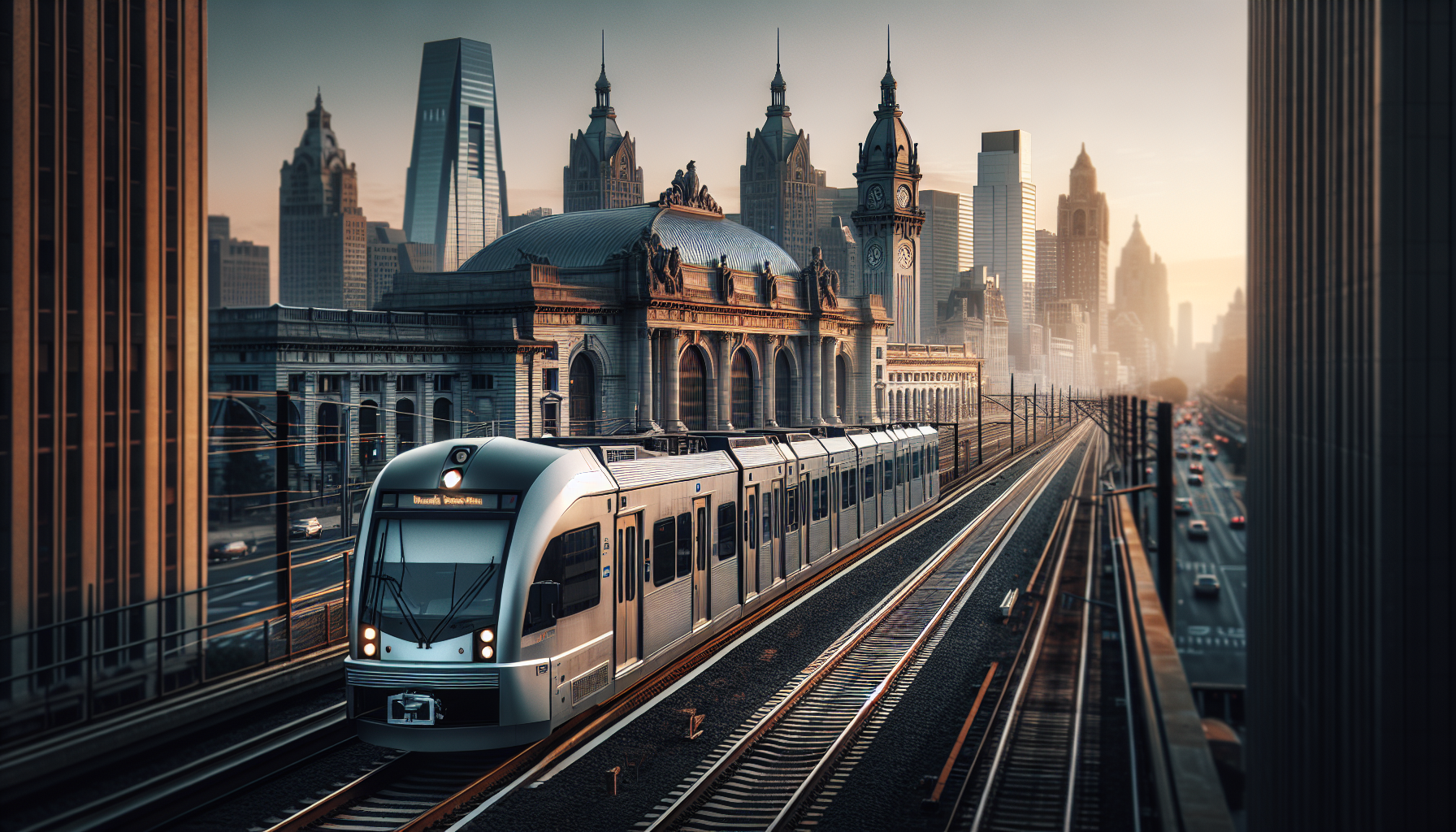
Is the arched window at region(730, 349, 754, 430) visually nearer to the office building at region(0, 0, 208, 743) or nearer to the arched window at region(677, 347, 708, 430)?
the arched window at region(677, 347, 708, 430)

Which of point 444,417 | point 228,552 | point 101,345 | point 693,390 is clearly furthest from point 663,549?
point 693,390

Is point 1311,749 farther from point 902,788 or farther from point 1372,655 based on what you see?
point 902,788

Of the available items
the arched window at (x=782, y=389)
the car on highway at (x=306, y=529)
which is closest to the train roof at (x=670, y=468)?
the car on highway at (x=306, y=529)

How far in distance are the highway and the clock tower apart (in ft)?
348

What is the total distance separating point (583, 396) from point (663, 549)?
57.4 m

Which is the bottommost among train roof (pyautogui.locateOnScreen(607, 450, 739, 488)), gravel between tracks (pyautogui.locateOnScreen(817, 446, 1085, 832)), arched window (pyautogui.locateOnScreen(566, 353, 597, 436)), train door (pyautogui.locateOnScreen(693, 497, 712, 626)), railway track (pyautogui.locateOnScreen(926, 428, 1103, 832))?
railway track (pyautogui.locateOnScreen(926, 428, 1103, 832))

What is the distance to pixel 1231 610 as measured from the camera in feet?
114

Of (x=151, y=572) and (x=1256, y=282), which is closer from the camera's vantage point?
(x=1256, y=282)

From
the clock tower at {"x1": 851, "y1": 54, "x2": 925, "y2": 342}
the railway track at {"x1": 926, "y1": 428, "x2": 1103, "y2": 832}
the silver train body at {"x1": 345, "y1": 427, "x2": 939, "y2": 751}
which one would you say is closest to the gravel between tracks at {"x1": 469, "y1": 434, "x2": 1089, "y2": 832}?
the silver train body at {"x1": 345, "y1": 427, "x2": 939, "y2": 751}

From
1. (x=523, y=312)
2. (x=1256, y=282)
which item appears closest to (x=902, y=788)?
(x=1256, y=282)

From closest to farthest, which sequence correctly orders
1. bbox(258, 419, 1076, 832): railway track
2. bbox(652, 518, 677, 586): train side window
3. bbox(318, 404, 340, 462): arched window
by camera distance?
bbox(258, 419, 1076, 832): railway track → bbox(652, 518, 677, 586): train side window → bbox(318, 404, 340, 462): arched window

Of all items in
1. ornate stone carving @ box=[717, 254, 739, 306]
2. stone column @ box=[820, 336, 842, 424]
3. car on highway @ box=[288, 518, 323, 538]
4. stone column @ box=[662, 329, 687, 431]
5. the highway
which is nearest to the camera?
the highway

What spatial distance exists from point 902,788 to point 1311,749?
6.67 m

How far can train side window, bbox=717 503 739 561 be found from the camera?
2089 centimetres
